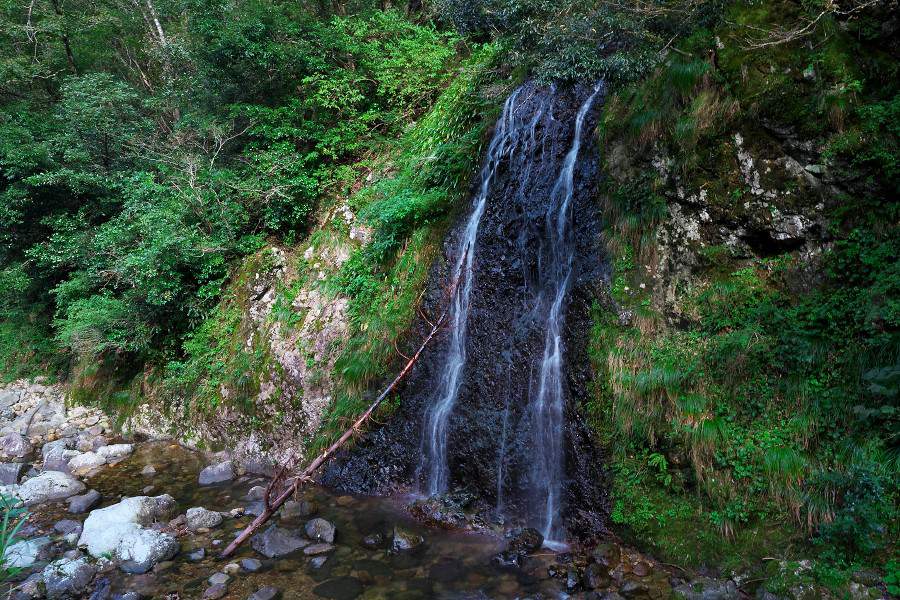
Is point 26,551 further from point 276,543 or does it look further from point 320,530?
point 320,530

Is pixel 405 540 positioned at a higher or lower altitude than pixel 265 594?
higher

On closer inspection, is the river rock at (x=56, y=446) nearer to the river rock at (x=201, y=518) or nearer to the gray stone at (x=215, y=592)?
the river rock at (x=201, y=518)

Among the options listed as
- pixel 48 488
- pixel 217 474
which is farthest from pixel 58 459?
pixel 217 474

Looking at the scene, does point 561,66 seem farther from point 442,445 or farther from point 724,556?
point 724,556

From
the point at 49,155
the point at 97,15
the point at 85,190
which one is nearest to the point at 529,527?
the point at 85,190

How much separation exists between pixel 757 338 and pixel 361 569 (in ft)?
14.3

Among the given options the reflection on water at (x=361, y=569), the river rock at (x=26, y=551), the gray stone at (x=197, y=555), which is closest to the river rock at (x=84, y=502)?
the reflection on water at (x=361, y=569)

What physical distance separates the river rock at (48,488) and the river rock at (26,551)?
1.49 meters

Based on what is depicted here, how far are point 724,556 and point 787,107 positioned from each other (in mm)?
4276

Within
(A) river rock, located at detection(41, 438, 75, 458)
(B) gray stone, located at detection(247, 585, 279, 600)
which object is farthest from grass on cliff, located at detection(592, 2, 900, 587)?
(A) river rock, located at detection(41, 438, 75, 458)

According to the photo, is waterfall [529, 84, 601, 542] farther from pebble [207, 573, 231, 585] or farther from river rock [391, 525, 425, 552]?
pebble [207, 573, 231, 585]

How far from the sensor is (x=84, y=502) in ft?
21.3

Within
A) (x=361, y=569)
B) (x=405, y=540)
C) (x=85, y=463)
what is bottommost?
(x=85, y=463)

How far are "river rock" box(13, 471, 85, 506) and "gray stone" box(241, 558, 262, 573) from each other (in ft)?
12.6
